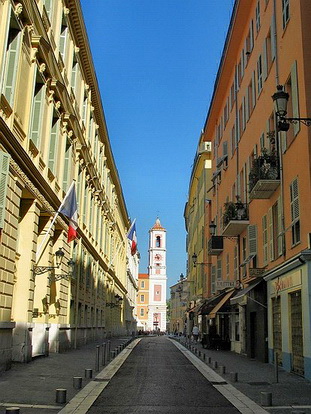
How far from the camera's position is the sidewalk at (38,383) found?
10266mm

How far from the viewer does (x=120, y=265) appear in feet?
228

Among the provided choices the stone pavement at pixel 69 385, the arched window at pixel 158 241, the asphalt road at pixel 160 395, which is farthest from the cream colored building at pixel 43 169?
the arched window at pixel 158 241

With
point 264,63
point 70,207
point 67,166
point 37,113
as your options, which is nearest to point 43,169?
point 70,207

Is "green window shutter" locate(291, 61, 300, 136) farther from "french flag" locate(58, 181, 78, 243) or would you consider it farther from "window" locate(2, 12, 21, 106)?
"french flag" locate(58, 181, 78, 243)

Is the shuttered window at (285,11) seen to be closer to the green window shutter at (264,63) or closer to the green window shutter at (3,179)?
the green window shutter at (264,63)

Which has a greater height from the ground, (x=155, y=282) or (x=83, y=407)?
(x=155, y=282)

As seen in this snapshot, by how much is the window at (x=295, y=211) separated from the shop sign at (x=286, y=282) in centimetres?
108

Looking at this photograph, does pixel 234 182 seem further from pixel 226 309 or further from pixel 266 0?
pixel 266 0

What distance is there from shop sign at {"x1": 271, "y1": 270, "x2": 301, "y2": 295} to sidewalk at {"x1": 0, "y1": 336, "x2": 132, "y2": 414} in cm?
689

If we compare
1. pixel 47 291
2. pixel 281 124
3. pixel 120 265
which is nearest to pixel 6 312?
pixel 47 291

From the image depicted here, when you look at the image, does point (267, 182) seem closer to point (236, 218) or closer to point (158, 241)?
point (236, 218)

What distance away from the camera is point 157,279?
128000 millimetres

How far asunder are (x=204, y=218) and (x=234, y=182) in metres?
17.5

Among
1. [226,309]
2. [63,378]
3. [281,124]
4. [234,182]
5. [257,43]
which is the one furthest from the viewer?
[234,182]
